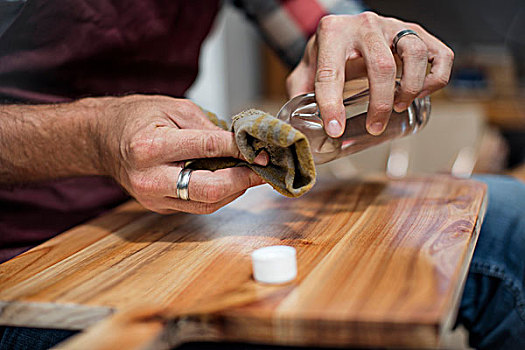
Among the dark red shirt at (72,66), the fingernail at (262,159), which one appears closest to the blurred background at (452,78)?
the dark red shirt at (72,66)

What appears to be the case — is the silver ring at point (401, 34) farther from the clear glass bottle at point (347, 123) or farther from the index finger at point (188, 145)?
the index finger at point (188, 145)

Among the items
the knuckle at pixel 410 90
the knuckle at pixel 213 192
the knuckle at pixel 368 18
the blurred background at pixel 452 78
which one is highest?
the knuckle at pixel 368 18

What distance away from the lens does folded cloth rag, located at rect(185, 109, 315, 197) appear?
0.59 m

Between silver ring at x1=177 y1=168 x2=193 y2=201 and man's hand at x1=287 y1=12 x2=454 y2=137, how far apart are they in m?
0.19

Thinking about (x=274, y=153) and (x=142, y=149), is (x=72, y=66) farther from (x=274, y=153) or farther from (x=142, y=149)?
(x=274, y=153)

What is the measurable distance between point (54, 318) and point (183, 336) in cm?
14

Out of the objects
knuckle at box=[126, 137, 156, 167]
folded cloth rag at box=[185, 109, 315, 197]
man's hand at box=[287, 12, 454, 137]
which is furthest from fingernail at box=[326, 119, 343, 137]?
knuckle at box=[126, 137, 156, 167]

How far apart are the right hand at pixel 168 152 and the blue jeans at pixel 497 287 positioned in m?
0.26

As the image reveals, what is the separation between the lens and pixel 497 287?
2.56 feet

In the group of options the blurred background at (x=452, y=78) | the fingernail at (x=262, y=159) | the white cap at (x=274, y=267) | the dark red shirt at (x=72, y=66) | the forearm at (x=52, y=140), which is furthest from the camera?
the blurred background at (x=452, y=78)

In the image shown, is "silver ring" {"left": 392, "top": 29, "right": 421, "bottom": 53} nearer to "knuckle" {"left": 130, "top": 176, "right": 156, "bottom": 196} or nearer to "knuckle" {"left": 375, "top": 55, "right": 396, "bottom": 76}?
"knuckle" {"left": 375, "top": 55, "right": 396, "bottom": 76}

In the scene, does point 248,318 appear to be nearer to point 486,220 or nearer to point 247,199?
point 247,199

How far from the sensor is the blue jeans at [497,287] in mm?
760

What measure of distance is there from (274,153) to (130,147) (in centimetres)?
17
